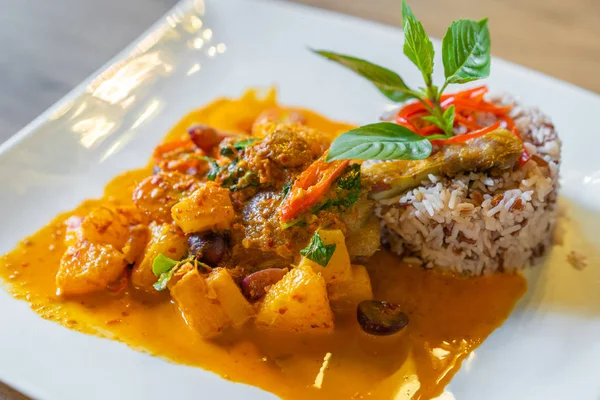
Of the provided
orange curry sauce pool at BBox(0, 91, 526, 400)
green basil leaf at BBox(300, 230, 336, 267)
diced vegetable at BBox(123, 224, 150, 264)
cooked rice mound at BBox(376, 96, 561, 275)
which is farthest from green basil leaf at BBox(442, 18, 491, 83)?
diced vegetable at BBox(123, 224, 150, 264)

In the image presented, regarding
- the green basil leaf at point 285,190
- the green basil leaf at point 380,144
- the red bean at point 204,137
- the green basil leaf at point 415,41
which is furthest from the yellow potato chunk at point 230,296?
the green basil leaf at point 415,41

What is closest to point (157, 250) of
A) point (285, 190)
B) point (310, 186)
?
point (285, 190)

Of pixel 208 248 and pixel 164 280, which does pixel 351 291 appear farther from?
pixel 164 280

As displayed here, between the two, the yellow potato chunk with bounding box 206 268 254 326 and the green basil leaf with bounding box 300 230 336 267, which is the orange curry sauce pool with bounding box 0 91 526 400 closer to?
the yellow potato chunk with bounding box 206 268 254 326

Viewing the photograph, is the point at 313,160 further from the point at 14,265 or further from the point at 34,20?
the point at 34,20

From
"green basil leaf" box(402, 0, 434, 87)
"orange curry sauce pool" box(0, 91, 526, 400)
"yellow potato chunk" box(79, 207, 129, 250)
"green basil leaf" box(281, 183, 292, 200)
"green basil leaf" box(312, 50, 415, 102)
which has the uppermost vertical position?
"green basil leaf" box(402, 0, 434, 87)

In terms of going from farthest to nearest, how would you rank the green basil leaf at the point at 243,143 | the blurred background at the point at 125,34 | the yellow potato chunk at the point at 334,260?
the blurred background at the point at 125,34 → the green basil leaf at the point at 243,143 → the yellow potato chunk at the point at 334,260

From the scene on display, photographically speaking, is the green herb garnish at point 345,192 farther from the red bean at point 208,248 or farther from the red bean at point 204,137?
the red bean at point 204,137
